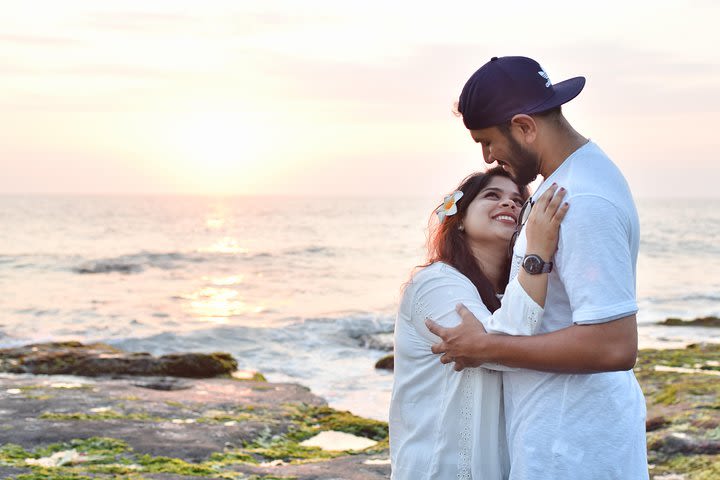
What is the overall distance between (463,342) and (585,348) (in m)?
0.53

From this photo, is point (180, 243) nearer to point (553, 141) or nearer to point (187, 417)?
point (187, 417)

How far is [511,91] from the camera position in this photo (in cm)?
304

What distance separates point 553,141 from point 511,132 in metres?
0.15

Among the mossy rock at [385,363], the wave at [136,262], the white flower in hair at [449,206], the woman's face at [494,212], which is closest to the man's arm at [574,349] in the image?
the woman's face at [494,212]

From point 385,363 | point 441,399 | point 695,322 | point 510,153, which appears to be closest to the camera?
point 510,153

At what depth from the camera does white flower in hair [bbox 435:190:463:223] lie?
3893 mm

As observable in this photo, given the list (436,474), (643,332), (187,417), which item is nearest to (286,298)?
(643,332)

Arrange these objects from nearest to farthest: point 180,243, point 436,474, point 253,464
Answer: point 436,474, point 253,464, point 180,243

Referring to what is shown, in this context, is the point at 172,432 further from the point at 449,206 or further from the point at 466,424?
the point at 466,424

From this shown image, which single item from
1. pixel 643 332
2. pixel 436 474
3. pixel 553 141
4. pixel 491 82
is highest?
pixel 491 82

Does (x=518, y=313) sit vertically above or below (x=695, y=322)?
above

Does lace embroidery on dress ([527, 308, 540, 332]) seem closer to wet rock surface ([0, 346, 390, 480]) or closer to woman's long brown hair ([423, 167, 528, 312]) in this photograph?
woman's long brown hair ([423, 167, 528, 312])

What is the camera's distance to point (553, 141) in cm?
307

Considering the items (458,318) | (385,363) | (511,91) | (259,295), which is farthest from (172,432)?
(259,295)
